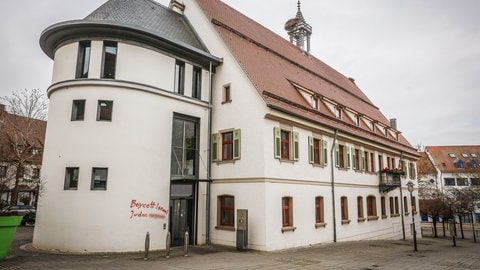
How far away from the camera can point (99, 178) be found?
14727mm

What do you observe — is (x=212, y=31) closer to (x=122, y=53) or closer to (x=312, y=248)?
(x=122, y=53)

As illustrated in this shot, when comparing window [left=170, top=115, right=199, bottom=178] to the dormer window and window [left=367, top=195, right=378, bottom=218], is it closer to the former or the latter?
window [left=367, top=195, right=378, bottom=218]

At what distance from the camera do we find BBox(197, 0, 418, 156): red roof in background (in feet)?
58.9

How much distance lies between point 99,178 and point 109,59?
5303 millimetres

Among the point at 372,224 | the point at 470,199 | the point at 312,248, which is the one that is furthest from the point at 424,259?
the point at 470,199

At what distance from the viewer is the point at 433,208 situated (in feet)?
133

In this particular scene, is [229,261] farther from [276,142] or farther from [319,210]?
[319,210]

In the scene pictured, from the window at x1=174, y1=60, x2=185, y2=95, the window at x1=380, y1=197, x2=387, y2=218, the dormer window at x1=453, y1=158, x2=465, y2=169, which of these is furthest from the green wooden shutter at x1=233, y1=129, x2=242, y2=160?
the dormer window at x1=453, y1=158, x2=465, y2=169

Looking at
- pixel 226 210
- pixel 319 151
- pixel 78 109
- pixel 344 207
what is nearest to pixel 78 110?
pixel 78 109

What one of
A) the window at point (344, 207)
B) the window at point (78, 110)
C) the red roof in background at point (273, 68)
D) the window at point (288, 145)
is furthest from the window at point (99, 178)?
the window at point (344, 207)

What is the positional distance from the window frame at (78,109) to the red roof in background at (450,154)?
6203 cm

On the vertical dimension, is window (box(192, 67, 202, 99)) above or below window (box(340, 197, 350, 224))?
above

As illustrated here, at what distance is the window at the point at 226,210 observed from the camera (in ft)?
55.6

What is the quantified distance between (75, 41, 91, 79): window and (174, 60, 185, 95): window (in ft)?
13.4
